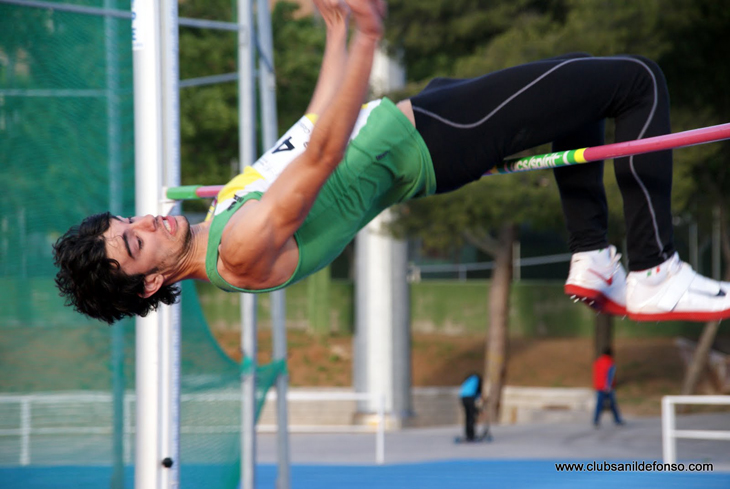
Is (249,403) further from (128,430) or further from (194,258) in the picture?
(194,258)

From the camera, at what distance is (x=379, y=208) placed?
2654mm

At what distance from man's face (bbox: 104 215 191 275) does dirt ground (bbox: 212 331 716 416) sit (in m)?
16.1

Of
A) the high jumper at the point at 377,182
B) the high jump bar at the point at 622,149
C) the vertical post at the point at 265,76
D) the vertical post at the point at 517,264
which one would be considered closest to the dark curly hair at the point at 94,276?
the high jumper at the point at 377,182

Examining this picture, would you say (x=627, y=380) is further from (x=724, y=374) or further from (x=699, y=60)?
(x=699, y=60)

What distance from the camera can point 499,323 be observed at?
16422 mm

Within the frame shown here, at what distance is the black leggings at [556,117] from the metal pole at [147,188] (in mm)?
1323

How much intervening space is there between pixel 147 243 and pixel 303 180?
62 centimetres

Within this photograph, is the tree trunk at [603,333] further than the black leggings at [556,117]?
Yes

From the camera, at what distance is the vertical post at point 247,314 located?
5.27 meters

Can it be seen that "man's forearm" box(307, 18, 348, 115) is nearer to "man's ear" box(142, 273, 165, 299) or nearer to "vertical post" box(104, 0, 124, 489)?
"man's ear" box(142, 273, 165, 299)

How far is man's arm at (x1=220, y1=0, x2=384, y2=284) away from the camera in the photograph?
205 cm

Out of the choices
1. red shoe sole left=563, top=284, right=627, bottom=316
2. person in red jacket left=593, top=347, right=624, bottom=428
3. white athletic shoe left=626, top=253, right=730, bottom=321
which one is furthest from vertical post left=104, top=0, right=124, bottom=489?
person in red jacket left=593, top=347, right=624, bottom=428

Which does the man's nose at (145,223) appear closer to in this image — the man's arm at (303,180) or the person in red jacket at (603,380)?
the man's arm at (303,180)

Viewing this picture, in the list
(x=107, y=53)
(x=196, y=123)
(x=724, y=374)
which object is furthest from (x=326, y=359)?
(x=107, y=53)
